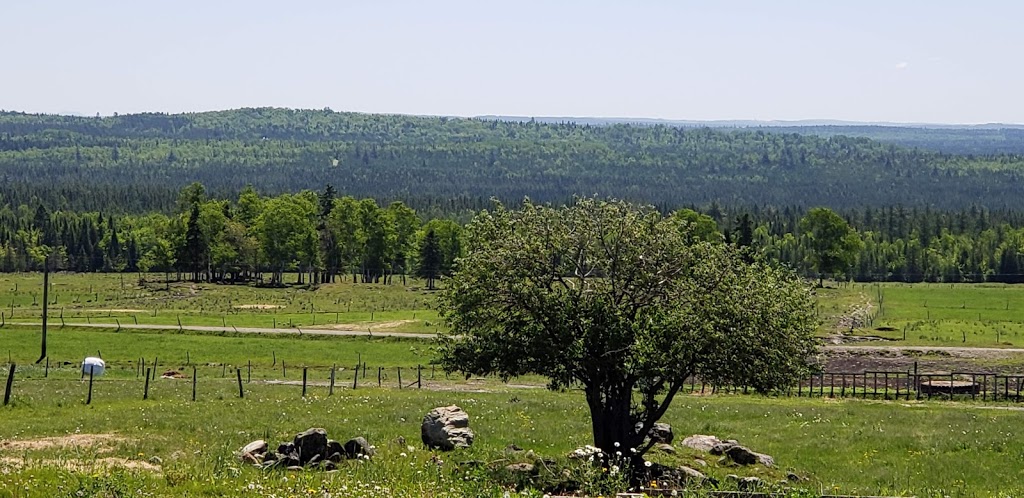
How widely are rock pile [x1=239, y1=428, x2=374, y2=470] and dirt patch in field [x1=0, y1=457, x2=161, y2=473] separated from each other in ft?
8.42

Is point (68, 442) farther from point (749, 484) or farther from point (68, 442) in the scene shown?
point (749, 484)

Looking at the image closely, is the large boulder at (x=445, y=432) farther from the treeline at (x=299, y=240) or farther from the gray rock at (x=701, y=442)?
the treeline at (x=299, y=240)

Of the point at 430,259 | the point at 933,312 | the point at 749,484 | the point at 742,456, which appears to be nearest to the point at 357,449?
the point at 749,484

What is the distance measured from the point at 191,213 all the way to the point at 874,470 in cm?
12527

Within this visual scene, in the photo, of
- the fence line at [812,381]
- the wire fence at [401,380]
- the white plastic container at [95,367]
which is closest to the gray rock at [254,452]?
the wire fence at [401,380]

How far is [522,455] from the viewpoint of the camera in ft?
92.3

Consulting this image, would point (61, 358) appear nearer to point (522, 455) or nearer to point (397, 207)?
point (522, 455)

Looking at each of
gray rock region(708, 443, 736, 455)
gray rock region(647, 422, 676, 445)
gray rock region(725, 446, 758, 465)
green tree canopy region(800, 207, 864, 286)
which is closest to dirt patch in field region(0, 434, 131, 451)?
gray rock region(647, 422, 676, 445)

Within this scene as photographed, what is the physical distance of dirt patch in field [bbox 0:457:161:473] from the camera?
22.1 m

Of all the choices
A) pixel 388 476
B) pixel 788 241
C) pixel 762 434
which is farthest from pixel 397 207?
pixel 388 476

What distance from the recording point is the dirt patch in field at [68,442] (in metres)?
27.5

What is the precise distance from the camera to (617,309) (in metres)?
26.4

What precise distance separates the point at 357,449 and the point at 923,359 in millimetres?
56099

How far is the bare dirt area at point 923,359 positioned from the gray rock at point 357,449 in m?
42.5
